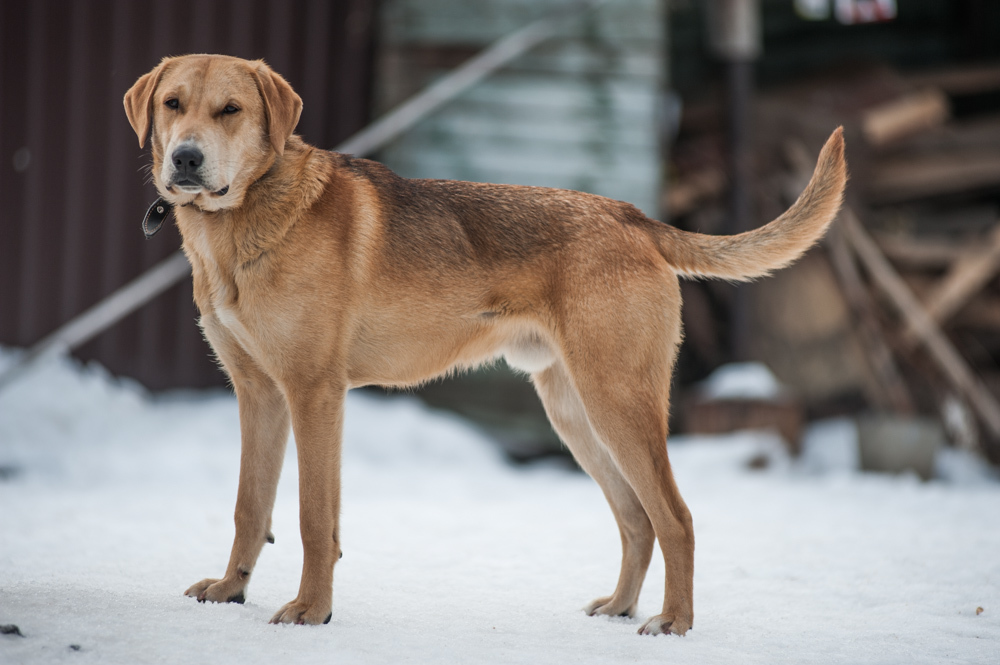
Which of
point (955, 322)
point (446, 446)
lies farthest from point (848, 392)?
point (446, 446)

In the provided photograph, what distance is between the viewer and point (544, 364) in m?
3.46

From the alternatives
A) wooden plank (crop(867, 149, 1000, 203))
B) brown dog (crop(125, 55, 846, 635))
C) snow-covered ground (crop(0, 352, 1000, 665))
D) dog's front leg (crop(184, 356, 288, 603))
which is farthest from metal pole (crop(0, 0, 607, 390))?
wooden plank (crop(867, 149, 1000, 203))

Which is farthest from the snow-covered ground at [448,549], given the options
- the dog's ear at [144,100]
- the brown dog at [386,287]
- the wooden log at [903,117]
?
the wooden log at [903,117]

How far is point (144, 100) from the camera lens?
123 inches

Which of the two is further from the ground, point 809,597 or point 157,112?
point 157,112

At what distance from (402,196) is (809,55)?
9924 millimetres

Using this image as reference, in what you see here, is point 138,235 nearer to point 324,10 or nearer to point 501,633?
point 324,10

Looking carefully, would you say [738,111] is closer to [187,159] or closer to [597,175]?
[597,175]

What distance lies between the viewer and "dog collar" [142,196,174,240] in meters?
3.25

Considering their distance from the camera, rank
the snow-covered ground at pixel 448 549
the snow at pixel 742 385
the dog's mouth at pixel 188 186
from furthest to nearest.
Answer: the snow at pixel 742 385, the dog's mouth at pixel 188 186, the snow-covered ground at pixel 448 549

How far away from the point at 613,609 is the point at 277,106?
2244 mm

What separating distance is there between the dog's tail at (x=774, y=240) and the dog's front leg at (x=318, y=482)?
1.45 meters

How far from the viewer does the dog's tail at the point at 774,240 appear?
3391 mm

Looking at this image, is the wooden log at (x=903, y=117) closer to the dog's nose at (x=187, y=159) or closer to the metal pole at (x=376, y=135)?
the metal pole at (x=376, y=135)
